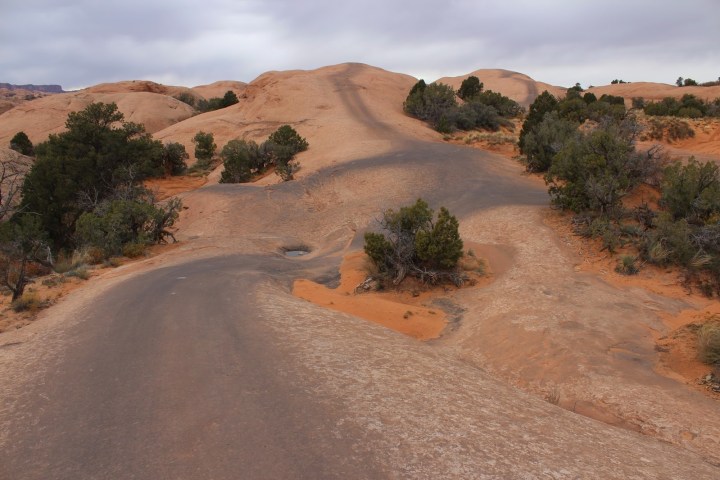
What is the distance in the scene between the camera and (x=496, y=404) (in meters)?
5.66

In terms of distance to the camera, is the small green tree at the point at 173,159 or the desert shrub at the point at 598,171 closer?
the desert shrub at the point at 598,171

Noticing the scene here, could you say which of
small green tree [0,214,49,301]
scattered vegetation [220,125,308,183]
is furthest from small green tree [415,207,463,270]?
scattered vegetation [220,125,308,183]

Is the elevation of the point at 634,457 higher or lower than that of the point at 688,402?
higher

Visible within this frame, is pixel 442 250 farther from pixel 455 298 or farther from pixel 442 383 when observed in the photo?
pixel 442 383

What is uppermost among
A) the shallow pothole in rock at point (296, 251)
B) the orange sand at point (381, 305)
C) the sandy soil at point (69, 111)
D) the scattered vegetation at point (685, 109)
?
the sandy soil at point (69, 111)

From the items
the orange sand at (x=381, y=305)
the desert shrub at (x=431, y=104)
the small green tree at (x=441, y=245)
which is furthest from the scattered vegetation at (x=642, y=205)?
the desert shrub at (x=431, y=104)

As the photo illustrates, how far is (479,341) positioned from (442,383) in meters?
3.36

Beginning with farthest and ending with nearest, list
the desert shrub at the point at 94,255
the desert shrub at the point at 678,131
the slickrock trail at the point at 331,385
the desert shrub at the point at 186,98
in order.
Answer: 1. the desert shrub at the point at 186,98
2. the desert shrub at the point at 678,131
3. the desert shrub at the point at 94,255
4. the slickrock trail at the point at 331,385

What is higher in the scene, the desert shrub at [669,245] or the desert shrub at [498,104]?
the desert shrub at [498,104]

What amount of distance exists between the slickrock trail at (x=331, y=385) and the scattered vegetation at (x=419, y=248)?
102 cm

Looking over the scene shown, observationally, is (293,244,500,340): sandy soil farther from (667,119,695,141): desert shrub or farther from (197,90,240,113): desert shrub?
(197,90,240,113): desert shrub

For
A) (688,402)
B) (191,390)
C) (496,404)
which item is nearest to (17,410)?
(191,390)

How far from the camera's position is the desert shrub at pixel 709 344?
23.8ft

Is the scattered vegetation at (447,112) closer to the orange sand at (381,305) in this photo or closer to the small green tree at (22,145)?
the orange sand at (381,305)
